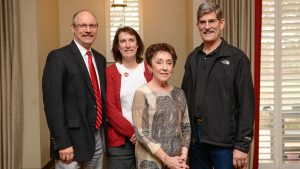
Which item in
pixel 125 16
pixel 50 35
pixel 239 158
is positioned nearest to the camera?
pixel 239 158

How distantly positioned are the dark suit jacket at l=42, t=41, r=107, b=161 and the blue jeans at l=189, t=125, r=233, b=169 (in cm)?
66

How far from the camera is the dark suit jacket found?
7.11 feet

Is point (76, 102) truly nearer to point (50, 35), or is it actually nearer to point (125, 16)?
point (50, 35)

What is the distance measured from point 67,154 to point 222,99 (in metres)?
1.00

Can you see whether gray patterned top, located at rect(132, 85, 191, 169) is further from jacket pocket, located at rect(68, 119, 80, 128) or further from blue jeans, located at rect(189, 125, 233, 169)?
jacket pocket, located at rect(68, 119, 80, 128)

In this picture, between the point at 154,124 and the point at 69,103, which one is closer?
the point at 154,124

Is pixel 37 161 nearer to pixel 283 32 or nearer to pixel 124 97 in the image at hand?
pixel 124 97

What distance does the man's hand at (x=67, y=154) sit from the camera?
2180mm

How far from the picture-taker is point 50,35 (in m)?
4.74

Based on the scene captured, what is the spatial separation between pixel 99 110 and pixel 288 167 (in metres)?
2.72

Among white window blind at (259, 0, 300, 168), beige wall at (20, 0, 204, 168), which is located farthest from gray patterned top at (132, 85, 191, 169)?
white window blind at (259, 0, 300, 168)

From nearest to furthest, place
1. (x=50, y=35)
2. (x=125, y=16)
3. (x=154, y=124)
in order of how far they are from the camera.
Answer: (x=154, y=124)
(x=50, y=35)
(x=125, y=16)

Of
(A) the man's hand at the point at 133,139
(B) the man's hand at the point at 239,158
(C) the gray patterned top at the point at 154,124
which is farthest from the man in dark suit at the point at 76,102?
(B) the man's hand at the point at 239,158

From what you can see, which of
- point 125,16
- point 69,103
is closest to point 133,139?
point 69,103
